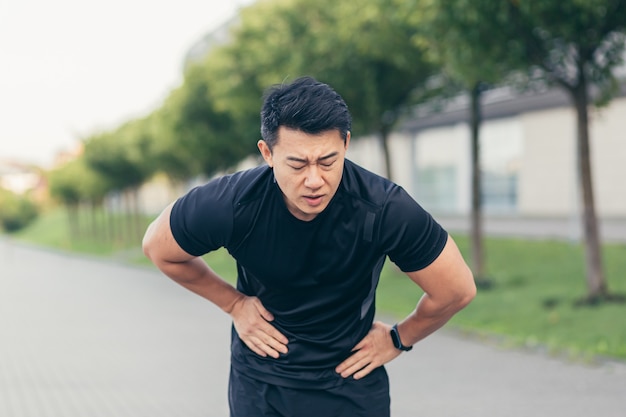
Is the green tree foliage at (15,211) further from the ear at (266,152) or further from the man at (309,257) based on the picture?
the ear at (266,152)

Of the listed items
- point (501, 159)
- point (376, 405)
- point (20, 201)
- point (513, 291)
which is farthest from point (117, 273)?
point (20, 201)

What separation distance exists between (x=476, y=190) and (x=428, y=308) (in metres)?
10.2

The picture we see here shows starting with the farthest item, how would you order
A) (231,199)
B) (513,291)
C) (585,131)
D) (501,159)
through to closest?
1. (501,159)
2. (513,291)
3. (585,131)
4. (231,199)

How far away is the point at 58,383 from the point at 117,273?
1450 centimetres

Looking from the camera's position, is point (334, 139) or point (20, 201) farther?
point (20, 201)

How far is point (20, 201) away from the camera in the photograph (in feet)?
245

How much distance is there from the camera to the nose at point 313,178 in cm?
225

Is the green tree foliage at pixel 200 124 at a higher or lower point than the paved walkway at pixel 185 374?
higher

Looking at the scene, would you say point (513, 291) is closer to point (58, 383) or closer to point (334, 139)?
point (58, 383)

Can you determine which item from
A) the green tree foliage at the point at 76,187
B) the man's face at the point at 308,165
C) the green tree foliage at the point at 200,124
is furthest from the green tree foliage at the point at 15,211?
the man's face at the point at 308,165

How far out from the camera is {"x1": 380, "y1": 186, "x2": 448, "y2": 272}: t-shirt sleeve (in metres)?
2.35

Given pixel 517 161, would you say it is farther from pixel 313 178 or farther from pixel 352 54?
pixel 313 178

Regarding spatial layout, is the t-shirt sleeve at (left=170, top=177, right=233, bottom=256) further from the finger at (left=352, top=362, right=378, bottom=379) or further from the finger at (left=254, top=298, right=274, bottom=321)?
the finger at (left=352, top=362, right=378, bottom=379)

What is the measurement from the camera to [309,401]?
260cm
